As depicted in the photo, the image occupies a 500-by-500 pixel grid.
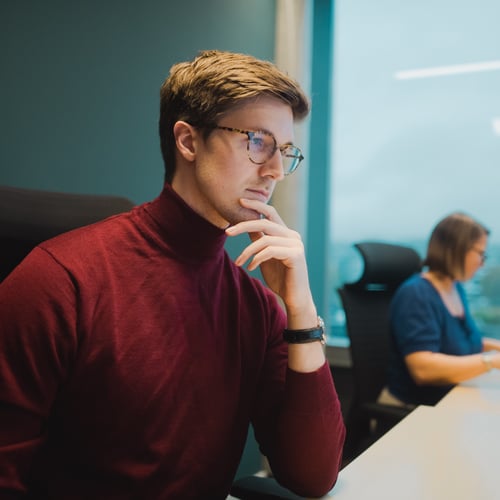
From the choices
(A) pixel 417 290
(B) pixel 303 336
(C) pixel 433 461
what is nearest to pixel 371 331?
(A) pixel 417 290

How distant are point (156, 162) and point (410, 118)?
175cm

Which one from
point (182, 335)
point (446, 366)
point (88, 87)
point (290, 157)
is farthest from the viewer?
point (446, 366)

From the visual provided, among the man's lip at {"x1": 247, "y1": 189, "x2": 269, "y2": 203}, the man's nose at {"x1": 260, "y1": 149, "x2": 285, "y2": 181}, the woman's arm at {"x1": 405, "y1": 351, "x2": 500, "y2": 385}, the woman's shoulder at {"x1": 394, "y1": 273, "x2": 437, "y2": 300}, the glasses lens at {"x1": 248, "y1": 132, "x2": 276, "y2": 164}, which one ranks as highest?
the glasses lens at {"x1": 248, "y1": 132, "x2": 276, "y2": 164}

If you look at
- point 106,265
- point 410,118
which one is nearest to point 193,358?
point 106,265

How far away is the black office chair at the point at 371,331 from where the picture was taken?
191 cm

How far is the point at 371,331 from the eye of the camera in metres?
2.13

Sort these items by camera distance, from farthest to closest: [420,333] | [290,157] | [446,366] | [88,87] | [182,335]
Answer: [420,333] → [446,366] → [88,87] → [290,157] → [182,335]

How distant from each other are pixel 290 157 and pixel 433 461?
2.15ft

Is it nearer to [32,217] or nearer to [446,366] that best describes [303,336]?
[32,217]

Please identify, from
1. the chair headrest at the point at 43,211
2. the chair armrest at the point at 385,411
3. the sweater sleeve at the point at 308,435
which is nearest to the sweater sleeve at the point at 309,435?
the sweater sleeve at the point at 308,435

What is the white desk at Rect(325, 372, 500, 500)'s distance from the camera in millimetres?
886

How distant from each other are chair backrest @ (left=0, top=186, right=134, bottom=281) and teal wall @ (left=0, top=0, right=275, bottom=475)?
44cm

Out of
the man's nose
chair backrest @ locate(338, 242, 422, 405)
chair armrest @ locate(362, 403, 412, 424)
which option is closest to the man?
the man's nose

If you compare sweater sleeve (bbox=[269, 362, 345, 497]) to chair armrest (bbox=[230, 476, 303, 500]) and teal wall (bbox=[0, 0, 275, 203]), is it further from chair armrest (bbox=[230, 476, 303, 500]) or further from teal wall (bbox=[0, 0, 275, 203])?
teal wall (bbox=[0, 0, 275, 203])
